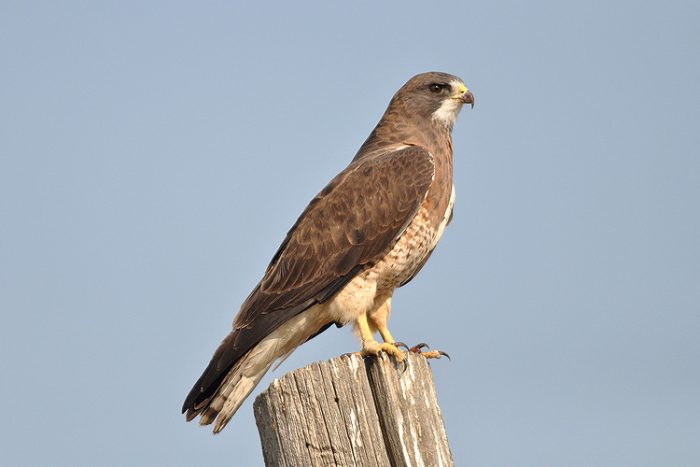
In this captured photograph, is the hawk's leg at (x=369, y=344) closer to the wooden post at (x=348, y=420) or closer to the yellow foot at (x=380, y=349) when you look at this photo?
the yellow foot at (x=380, y=349)

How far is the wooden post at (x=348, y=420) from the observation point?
3789 mm

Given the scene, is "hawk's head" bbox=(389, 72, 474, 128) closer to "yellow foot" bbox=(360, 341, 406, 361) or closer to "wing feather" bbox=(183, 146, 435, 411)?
"wing feather" bbox=(183, 146, 435, 411)

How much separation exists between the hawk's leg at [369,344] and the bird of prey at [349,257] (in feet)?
0.04

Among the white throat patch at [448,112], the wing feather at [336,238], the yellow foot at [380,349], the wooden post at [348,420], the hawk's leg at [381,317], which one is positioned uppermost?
the white throat patch at [448,112]

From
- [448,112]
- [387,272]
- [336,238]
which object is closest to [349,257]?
[336,238]

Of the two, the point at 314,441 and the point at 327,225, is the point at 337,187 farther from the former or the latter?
the point at 314,441

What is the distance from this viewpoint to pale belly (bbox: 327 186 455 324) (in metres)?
6.40

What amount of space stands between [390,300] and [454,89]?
73.5 inches

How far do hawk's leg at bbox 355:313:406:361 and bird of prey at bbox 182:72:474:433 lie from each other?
0.04 feet

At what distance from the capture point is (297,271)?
255 inches

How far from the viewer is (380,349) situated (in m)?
5.24

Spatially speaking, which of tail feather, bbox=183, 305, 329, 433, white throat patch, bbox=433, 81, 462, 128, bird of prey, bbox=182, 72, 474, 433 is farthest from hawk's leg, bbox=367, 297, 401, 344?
white throat patch, bbox=433, 81, 462, 128

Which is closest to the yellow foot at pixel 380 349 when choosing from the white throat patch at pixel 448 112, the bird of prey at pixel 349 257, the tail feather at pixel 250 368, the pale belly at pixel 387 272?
the bird of prey at pixel 349 257

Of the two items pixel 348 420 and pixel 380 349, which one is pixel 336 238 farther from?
pixel 348 420
